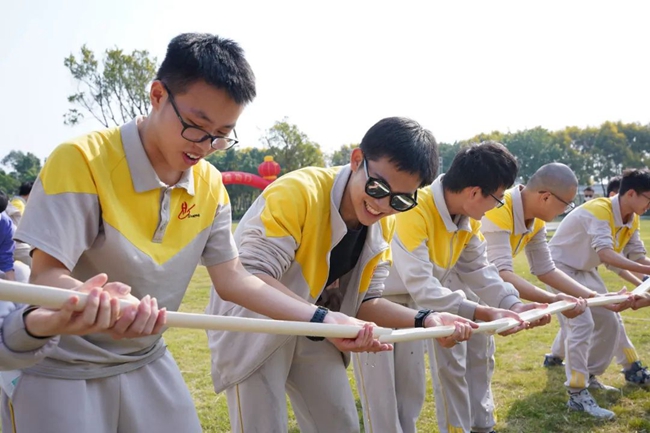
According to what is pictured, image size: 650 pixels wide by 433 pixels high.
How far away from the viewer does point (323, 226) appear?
9.42ft

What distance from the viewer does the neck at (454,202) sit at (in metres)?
4.01

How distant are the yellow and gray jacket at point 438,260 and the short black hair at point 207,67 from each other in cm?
206

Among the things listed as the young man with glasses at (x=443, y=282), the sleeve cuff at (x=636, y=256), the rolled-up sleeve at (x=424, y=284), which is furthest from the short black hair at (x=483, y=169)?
the sleeve cuff at (x=636, y=256)

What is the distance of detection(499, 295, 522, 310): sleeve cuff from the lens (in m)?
4.19

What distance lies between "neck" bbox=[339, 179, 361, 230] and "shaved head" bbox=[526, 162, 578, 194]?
8.19ft

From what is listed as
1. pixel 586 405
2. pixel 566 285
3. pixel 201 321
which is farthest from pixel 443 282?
pixel 201 321

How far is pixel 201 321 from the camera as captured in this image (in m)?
1.86

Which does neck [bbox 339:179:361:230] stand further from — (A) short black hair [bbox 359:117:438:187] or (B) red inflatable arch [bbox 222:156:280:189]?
(B) red inflatable arch [bbox 222:156:280:189]

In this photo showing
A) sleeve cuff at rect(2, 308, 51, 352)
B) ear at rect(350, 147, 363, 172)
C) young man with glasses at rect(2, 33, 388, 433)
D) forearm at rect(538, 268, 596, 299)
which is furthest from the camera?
forearm at rect(538, 268, 596, 299)

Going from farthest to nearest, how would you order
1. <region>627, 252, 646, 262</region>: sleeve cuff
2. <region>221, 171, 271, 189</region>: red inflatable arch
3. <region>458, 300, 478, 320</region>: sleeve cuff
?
<region>221, 171, 271, 189</region>: red inflatable arch < <region>627, 252, 646, 262</region>: sleeve cuff < <region>458, 300, 478, 320</region>: sleeve cuff

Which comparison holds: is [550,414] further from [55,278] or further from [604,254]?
[55,278]

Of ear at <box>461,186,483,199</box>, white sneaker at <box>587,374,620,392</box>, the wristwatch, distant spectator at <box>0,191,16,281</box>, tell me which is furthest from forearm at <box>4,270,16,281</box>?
white sneaker at <box>587,374,620,392</box>

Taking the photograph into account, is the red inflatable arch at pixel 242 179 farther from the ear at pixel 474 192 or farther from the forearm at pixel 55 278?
the forearm at pixel 55 278

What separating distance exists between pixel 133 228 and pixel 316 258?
106 cm
